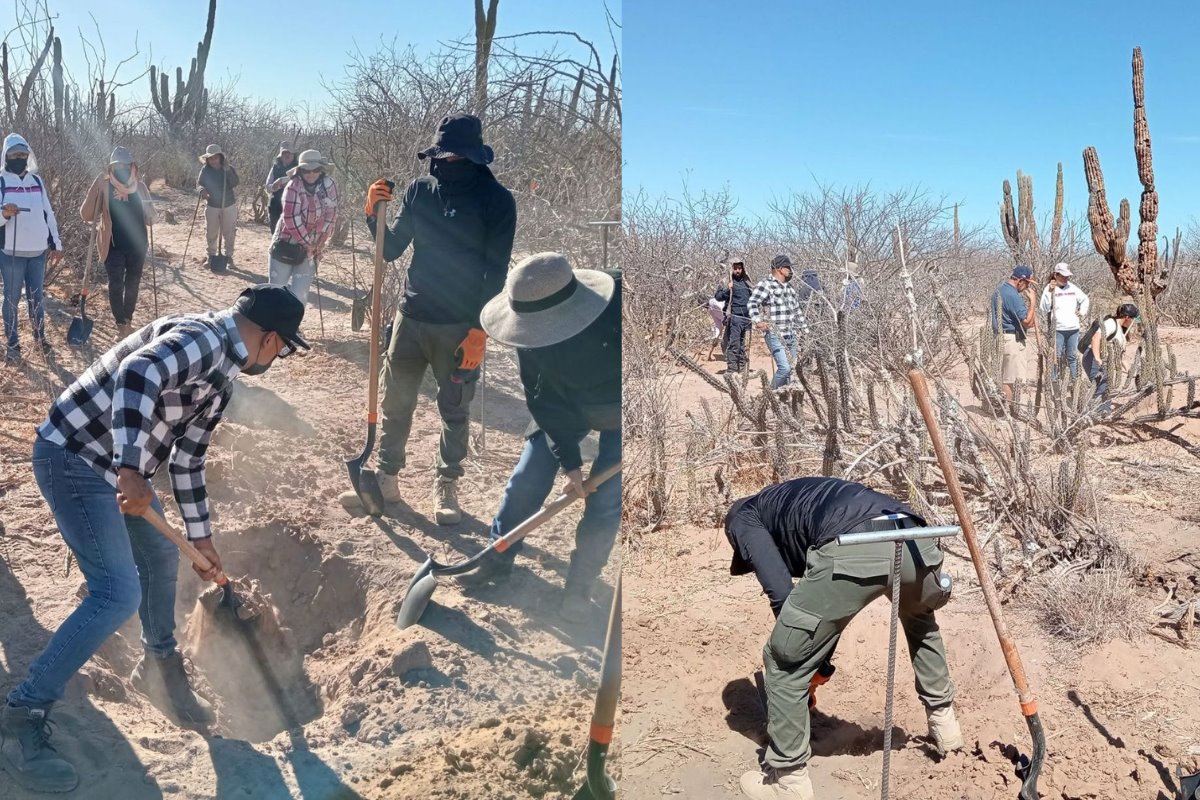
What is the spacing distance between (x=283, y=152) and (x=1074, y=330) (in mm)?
6953

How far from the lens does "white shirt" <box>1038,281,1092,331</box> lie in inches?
338

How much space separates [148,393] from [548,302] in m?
1.26

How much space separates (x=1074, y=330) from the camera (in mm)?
8641

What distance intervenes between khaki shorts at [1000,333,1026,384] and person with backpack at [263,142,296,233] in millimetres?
6020

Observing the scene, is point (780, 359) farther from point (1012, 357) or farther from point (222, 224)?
point (222, 224)

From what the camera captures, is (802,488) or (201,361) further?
(802,488)

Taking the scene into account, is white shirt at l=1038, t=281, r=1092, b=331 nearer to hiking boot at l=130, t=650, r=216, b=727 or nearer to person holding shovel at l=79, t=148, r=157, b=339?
person holding shovel at l=79, t=148, r=157, b=339

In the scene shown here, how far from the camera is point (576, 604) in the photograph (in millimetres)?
3760

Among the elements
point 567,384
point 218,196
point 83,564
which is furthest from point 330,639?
point 218,196

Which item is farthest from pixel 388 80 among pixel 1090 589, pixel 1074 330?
pixel 1074 330

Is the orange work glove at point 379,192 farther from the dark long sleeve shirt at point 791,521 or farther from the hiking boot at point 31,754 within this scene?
the hiking boot at point 31,754

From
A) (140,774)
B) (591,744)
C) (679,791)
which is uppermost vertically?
(591,744)

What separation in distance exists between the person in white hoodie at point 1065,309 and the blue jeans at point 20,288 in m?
7.90

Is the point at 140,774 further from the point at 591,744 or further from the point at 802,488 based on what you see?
the point at 802,488
